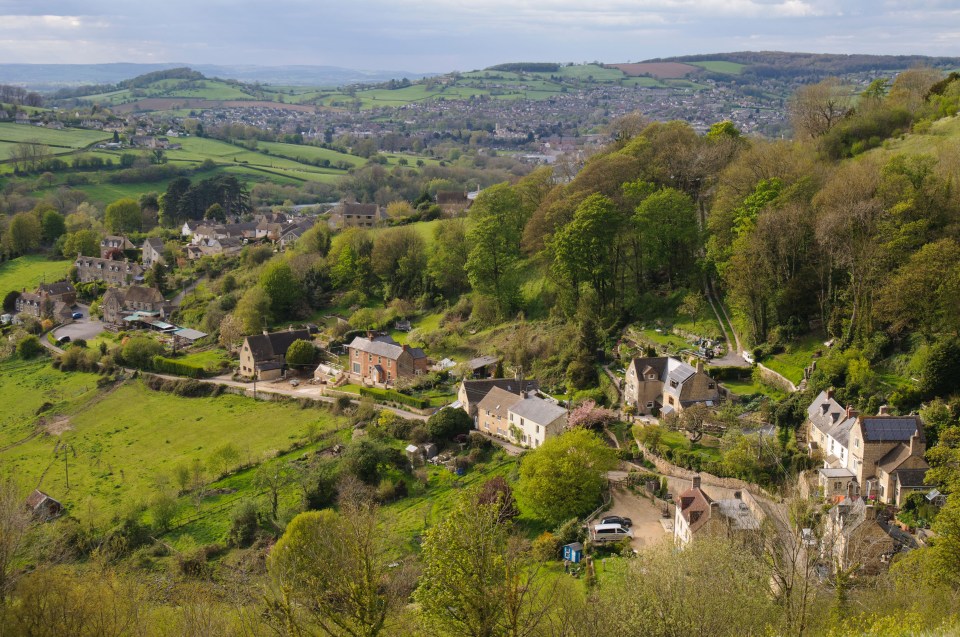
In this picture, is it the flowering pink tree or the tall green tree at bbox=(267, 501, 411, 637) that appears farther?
the flowering pink tree

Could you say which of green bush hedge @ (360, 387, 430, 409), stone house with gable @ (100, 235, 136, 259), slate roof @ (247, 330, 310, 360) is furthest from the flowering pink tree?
stone house with gable @ (100, 235, 136, 259)

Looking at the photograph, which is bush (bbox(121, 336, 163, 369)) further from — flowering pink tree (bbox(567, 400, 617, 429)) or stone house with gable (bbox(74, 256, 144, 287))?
flowering pink tree (bbox(567, 400, 617, 429))

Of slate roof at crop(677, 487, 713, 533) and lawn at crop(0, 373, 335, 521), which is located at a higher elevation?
slate roof at crop(677, 487, 713, 533)

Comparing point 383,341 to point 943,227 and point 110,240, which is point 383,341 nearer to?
point 943,227

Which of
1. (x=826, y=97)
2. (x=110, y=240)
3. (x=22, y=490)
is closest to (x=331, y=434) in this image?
(x=22, y=490)

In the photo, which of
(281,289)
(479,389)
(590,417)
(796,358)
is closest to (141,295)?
(281,289)

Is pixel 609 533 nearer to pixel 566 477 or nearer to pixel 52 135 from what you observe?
pixel 566 477

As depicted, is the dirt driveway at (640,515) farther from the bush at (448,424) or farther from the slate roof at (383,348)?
the slate roof at (383,348)

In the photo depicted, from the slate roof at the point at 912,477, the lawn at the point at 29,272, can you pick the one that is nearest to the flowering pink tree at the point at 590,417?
the slate roof at the point at 912,477
